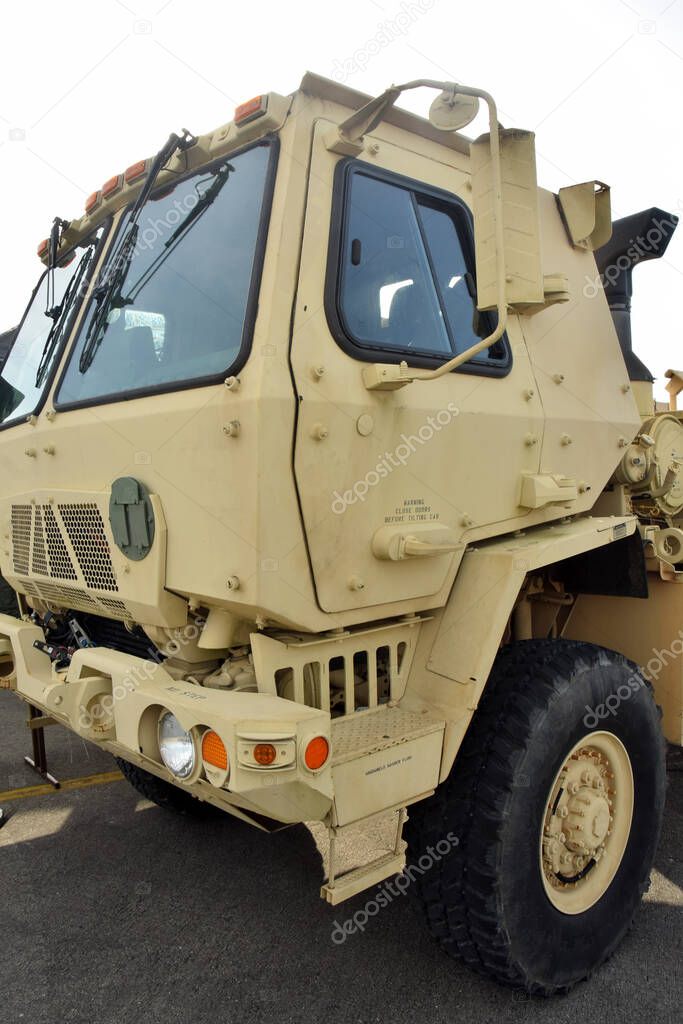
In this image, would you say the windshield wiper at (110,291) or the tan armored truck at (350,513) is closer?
the tan armored truck at (350,513)

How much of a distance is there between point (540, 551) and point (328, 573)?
A: 783 mm

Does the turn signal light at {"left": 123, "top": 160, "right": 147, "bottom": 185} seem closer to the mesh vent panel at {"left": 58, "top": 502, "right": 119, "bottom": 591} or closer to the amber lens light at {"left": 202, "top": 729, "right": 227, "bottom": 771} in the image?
the mesh vent panel at {"left": 58, "top": 502, "right": 119, "bottom": 591}

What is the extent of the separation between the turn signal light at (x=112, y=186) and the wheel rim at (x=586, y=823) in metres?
2.66

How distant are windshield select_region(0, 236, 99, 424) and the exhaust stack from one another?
2428 millimetres

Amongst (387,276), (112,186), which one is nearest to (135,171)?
(112,186)

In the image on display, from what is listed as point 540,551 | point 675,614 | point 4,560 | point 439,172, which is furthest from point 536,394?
point 4,560

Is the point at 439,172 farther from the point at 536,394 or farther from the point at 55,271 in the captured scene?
the point at 55,271

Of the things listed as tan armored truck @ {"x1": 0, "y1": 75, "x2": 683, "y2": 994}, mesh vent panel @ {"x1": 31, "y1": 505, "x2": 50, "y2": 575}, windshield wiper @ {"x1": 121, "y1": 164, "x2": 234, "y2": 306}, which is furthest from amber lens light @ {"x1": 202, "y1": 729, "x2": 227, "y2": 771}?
windshield wiper @ {"x1": 121, "y1": 164, "x2": 234, "y2": 306}

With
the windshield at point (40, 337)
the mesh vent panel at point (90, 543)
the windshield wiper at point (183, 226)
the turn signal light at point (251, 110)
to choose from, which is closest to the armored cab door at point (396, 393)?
the turn signal light at point (251, 110)

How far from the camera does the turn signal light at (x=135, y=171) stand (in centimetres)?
279

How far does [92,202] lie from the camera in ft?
10.1

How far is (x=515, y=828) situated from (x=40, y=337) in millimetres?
2785

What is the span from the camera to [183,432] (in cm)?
227

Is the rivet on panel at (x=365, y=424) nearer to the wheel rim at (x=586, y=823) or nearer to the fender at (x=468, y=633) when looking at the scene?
the fender at (x=468, y=633)
